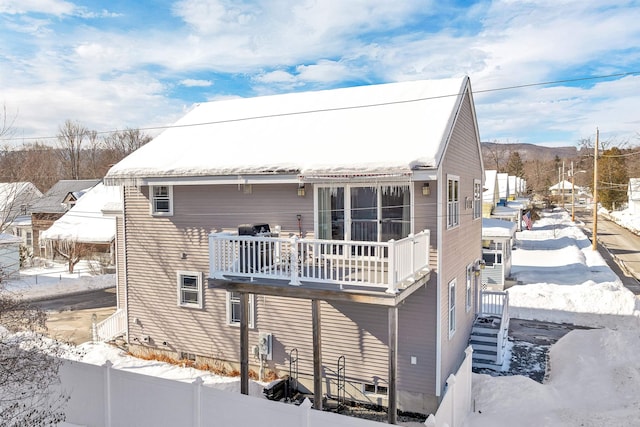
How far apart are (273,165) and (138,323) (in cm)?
692

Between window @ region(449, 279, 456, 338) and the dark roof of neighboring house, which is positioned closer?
window @ region(449, 279, 456, 338)

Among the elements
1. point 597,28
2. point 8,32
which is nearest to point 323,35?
point 597,28

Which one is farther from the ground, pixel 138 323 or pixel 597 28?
pixel 597 28

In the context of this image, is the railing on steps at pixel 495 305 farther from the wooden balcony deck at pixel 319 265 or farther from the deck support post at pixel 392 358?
the deck support post at pixel 392 358

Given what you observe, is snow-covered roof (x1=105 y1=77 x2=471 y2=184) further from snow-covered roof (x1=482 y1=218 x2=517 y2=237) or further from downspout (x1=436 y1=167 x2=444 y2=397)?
snow-covered roof (x1=482 y1=218 x2=517 y2=237)

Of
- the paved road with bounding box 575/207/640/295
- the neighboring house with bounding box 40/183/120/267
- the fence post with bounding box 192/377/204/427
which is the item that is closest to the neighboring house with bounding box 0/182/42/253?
the fence post with bounding box 192/377/204/427

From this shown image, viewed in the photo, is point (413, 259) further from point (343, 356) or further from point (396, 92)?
point (396, 92)

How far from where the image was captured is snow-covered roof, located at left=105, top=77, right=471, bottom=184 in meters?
10.4

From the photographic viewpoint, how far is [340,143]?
1131cm

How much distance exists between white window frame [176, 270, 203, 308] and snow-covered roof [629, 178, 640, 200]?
5945 cm

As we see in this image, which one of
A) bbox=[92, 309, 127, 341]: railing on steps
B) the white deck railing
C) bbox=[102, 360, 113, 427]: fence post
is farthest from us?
bbox=[92, 309, 127, 341]: railing on steps

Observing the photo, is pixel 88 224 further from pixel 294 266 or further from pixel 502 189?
pixel 502 189

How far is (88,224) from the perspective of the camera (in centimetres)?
2928

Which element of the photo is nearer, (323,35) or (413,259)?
(413,259)
